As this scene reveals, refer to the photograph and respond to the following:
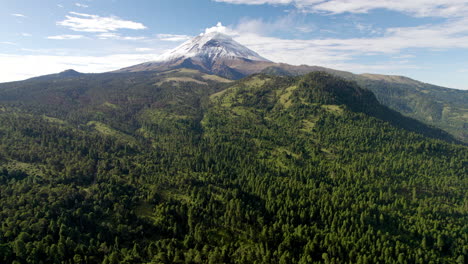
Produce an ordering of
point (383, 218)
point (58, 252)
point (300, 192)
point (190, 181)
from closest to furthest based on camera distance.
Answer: point (58, 252), point (383, 218), point (300, 192), point (190, 181)

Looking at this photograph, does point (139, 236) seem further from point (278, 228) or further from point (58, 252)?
point (278, 228)

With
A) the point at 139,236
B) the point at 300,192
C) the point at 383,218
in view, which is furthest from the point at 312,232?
the point at 139,236

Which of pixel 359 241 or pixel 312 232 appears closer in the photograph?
pixel 359 241

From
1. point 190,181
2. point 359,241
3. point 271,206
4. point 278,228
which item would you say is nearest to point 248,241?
point 278,228

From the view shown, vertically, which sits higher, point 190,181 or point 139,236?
point 190,181

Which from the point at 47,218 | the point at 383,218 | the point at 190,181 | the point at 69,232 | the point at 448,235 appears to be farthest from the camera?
the point at 190,181

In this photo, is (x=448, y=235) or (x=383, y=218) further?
(x=383, y=218)

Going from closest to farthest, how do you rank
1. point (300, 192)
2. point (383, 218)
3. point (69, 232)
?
point (69, 232) → point (383, 218) → point (300, 192)

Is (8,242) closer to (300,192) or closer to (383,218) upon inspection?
(300,192)

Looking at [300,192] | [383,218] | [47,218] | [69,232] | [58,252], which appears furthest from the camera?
[300,192]
